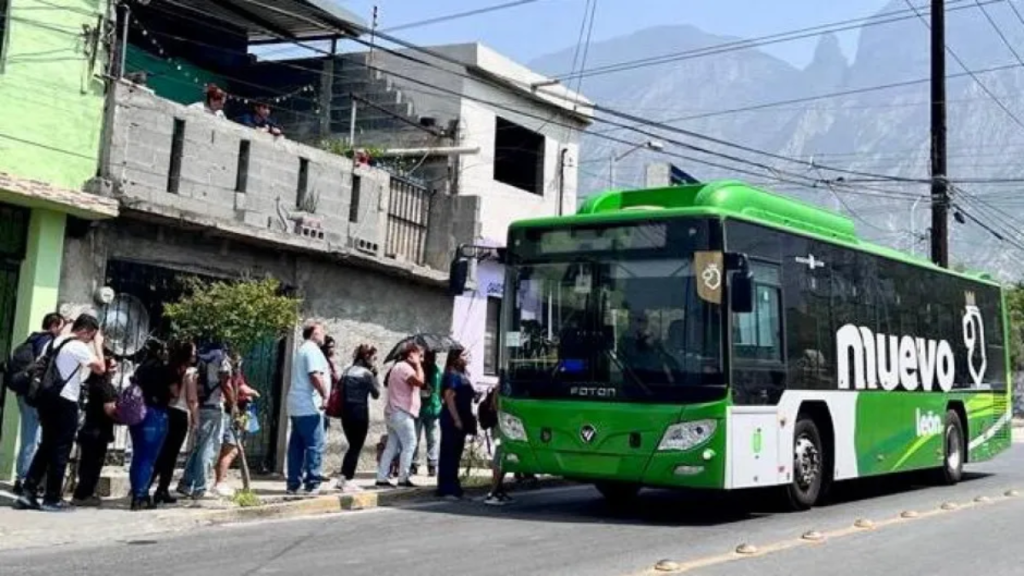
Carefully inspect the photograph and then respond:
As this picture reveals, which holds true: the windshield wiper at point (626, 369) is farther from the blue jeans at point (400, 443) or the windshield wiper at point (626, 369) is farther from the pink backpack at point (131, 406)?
the pink backpack at point (131, 406)

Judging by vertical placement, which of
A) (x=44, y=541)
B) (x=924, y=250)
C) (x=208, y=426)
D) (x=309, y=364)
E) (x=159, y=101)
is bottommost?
(x=44, y=541)

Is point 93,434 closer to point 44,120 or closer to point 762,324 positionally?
point 44,120

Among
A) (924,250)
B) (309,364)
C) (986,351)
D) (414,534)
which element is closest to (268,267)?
(309,364)

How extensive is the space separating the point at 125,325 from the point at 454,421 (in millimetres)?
4211

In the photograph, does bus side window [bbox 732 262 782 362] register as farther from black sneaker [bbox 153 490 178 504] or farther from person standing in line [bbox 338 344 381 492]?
black sneaker [bbox 153 490 178 504]

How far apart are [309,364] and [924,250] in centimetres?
4175

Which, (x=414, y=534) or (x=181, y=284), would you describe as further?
(x=181, y=284)

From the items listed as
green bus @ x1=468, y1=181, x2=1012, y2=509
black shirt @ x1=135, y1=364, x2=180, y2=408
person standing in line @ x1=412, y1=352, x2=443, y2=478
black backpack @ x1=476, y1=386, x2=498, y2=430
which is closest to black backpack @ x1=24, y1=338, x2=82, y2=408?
black shirt @ x1=135, y1=364, x2=180, y2=408

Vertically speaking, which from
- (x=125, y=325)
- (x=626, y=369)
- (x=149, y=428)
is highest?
(x=125, y=325)

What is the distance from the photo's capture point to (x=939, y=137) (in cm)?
2256

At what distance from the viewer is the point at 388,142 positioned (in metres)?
20.0

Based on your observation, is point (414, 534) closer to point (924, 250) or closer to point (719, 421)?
point (719, 421)

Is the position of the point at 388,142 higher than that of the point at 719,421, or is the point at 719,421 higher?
the point at 388,142

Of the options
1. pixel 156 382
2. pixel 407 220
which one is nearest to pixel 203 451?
pixel 156 382
